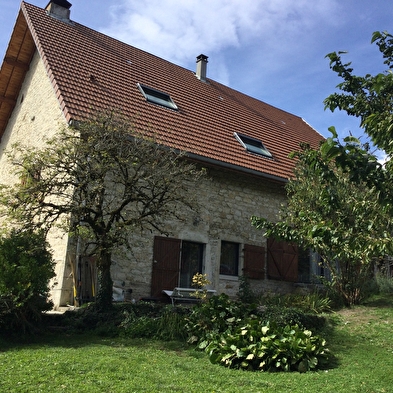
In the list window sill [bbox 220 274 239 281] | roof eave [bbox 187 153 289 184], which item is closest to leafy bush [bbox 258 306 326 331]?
window sill [bbox 220 274 239 281]

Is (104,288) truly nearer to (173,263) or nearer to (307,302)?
(173,263)

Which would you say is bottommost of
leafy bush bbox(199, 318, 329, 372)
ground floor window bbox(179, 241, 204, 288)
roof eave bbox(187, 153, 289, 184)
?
leafy bush bbox(199, 318, 329, 372)

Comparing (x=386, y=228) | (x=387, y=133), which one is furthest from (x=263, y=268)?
(x=387, y=133)

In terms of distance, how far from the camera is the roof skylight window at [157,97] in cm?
A: 1178

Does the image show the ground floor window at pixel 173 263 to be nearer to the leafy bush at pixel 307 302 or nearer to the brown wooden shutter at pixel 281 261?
the leafy bush at pixel 307 302

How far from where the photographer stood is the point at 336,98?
5488mm

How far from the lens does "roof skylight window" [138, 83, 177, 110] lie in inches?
464

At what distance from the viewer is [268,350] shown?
208 inches

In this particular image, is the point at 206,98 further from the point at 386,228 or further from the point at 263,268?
the point at 386,228

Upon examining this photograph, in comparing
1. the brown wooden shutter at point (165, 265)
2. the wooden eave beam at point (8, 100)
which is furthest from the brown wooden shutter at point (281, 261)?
the wooden eave beam at point (8, 100)

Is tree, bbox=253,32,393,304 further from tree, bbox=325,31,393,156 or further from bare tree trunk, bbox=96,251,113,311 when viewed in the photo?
bare tree trunk, bbox=96,251,113,311

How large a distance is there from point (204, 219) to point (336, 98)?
18.7 ft

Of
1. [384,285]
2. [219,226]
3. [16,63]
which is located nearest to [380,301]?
[384,285]

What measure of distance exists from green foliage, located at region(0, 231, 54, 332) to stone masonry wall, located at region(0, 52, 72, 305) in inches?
70.4
